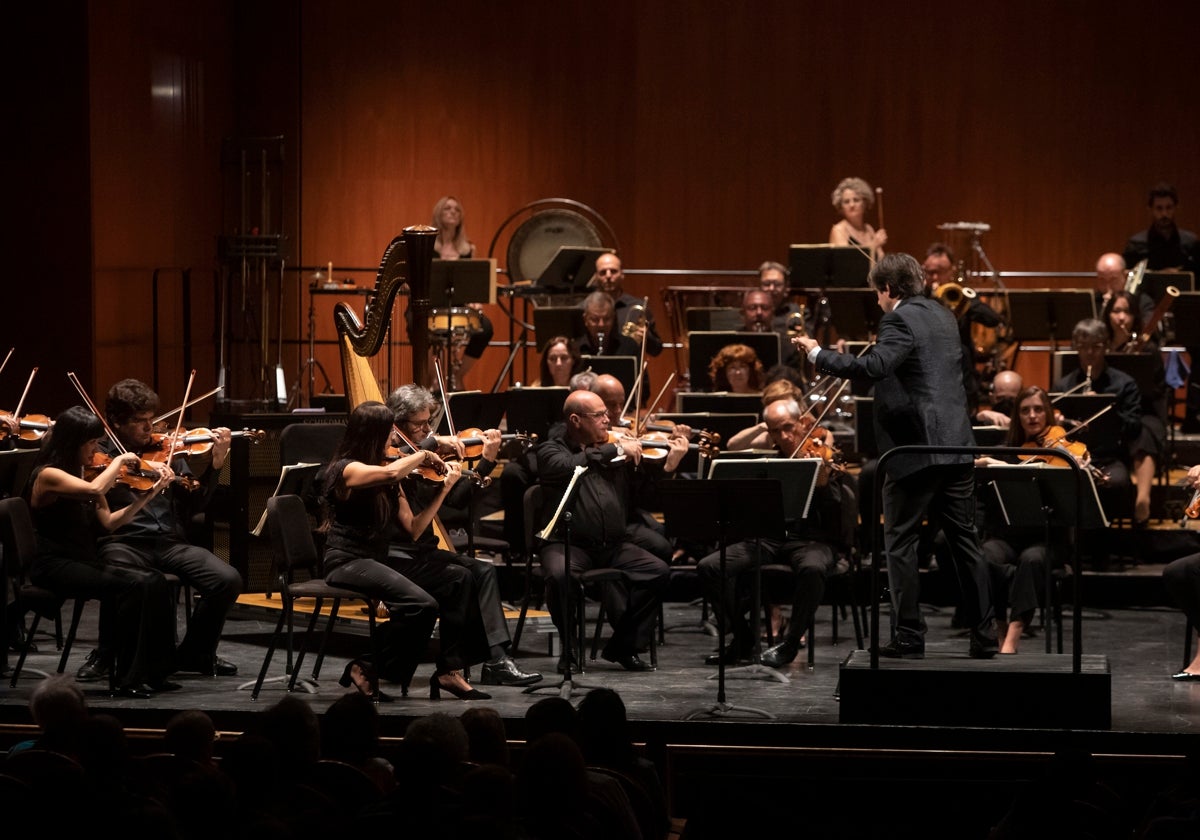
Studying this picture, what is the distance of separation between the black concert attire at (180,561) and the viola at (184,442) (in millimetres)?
84

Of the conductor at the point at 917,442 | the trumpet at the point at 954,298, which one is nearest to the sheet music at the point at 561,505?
the conductor at the point at 917,442

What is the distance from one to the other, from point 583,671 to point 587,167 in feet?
23.2

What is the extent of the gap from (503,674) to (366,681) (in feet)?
1.82

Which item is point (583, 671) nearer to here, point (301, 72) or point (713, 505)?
point (713, 505)

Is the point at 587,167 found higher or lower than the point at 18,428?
higher

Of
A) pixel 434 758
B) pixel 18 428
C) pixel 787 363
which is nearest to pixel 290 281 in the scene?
pixel 787 363

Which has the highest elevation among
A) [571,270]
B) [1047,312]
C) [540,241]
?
[540,241]

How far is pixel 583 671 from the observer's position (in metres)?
7.09

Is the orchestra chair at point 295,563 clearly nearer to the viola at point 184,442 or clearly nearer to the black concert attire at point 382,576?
the black concert attire at point 382,576

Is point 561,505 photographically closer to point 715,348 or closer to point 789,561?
point 789,561

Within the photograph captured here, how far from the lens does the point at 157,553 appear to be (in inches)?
273

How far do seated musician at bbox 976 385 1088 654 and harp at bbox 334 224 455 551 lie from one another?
7.66ft

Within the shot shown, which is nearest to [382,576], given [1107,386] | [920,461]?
[920,461]

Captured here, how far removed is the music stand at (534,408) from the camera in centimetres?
826
